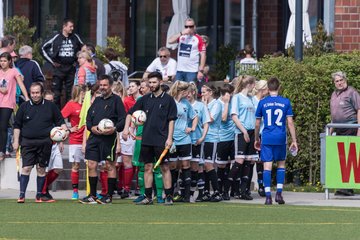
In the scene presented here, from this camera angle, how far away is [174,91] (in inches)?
817

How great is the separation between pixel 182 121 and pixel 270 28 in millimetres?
12741

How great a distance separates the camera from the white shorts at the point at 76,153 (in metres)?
21.5

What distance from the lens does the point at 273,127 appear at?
20234 mm

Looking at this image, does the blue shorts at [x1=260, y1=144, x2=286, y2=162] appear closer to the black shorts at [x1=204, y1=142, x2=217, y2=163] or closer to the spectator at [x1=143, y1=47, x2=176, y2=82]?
the black shorts at [x1=204, y1=142, x2=217, y2=163]

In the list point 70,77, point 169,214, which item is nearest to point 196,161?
point 169,214

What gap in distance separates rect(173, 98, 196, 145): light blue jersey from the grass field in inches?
38.9

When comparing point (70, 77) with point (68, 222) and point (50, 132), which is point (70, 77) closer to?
point (50, 132)

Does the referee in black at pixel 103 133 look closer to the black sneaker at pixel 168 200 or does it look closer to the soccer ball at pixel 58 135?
the soccer ball at pixel 58 135

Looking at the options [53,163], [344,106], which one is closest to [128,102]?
[53,163]

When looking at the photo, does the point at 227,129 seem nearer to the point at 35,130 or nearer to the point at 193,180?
the point at 193,180

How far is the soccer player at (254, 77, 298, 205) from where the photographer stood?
796 inches

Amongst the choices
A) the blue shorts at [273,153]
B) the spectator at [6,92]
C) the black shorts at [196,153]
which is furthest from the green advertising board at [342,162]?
the spectator at [6,92]

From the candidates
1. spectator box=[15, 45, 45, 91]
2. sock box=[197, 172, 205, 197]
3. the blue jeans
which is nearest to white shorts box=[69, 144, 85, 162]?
sock box=[197, 172, 205, 197]

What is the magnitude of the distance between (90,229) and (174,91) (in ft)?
15.9
